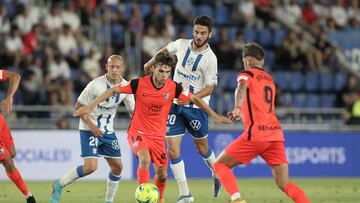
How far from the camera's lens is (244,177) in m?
21.9

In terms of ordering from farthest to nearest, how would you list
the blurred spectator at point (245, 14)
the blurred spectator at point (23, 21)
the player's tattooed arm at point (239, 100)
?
the blurred spectator at point (245, 14)
the blurred spectator at point (23, 21)
the player's tattooed arm at point (239, 100)

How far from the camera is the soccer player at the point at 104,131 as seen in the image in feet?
43.0

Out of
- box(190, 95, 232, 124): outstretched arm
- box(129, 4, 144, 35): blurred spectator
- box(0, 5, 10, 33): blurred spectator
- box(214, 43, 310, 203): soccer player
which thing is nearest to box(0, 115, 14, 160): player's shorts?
box(190, 95, 232, 124): outstretched arm

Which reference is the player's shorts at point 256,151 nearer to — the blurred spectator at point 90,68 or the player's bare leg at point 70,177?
the player's bare leg at point 70,177

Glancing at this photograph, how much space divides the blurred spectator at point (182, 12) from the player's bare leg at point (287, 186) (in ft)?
50.2

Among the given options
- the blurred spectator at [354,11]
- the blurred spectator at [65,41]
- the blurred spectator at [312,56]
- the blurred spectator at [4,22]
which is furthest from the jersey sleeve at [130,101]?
the blurred spectator at [354,11]

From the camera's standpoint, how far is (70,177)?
13055 millimetres

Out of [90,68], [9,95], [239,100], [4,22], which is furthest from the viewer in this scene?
[4,22]

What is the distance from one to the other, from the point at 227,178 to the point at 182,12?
1545 centimetres

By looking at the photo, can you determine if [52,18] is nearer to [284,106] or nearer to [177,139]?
[284,106]

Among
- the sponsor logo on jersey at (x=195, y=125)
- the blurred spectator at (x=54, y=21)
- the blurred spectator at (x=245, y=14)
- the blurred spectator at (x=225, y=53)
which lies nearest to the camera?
the sponsor logo on jersey at (x=195, y=125)

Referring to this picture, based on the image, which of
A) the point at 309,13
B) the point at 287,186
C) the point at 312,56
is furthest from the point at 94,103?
the point at 309,13

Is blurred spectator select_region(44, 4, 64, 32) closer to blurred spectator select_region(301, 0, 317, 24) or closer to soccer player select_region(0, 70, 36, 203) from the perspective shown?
blurred spectator select_region(301, 0, 317, 24)

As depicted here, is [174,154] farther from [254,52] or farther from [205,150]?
[254,52]
